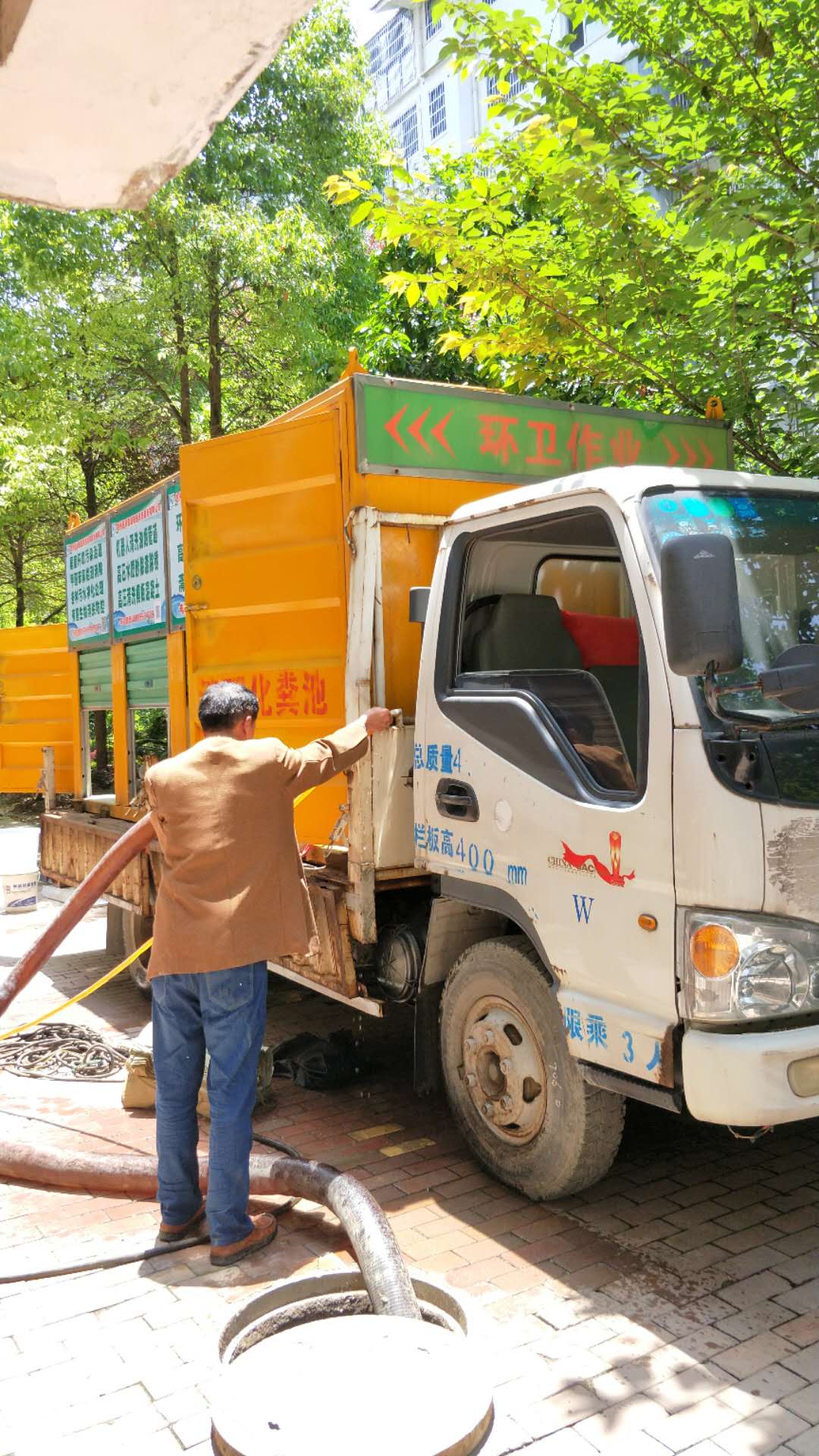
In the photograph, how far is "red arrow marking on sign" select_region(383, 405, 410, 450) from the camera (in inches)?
175

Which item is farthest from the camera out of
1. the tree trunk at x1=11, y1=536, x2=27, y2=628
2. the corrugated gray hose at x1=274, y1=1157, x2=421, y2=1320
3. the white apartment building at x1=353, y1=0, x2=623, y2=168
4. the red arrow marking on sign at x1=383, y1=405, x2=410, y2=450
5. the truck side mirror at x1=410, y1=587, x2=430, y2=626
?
the white apartment building at x1=353, y1=0, x2=623, y2=168

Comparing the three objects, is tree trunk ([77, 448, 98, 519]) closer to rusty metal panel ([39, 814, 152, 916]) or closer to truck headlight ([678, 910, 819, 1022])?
rusty metal panel ([39, 814, 152, 916])

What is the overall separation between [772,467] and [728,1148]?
172 inches

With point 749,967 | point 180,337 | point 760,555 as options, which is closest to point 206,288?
point 180,337

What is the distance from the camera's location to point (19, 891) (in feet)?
31.3

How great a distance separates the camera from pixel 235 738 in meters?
3.80

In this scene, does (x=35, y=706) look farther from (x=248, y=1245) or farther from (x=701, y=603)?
(x=701, y=603)

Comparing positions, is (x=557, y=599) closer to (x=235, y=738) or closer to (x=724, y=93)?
(x=235, y=738)

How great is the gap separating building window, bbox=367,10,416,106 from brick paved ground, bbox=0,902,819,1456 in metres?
38.7

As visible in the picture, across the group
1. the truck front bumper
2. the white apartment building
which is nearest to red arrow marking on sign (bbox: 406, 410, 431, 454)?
the truck front bumper

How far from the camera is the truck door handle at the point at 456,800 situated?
12.9ft

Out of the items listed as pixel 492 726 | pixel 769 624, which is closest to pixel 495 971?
pixel 492 726

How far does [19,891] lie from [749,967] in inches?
313

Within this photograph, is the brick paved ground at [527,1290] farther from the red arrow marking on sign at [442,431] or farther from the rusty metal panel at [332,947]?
the red arrow marking on sign at [442,431]
